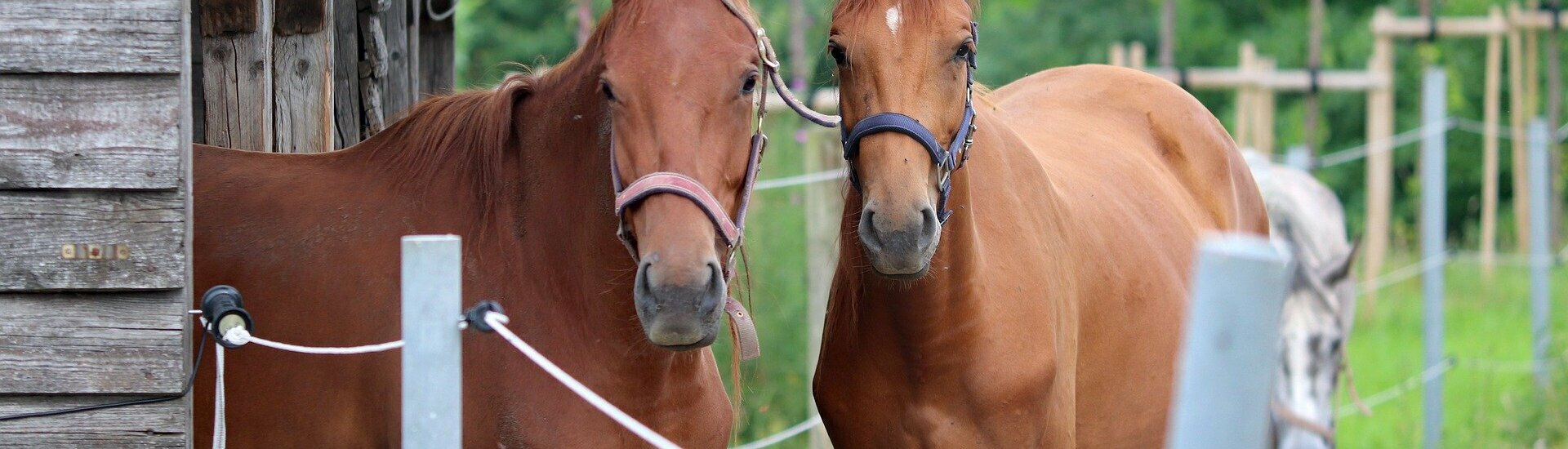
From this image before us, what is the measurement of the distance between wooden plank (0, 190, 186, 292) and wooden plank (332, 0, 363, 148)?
4.59ft

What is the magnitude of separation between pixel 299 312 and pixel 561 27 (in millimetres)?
12632

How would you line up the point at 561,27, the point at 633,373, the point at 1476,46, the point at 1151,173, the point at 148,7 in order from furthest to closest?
the point at 1476,46
the point at 561,27
the point at 1151,173
the point at 633,373
the point at 148,7

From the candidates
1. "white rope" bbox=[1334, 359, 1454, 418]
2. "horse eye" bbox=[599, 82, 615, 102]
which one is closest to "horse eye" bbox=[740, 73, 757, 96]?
"horse eye" bbox=[599, 82, 615, 102]

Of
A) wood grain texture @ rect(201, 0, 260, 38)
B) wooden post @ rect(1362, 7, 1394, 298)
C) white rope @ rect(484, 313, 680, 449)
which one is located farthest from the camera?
wooden post @ rect(1362, 7, 1394, 298)

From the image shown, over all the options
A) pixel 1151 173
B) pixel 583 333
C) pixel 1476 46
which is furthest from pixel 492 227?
pixel 1476 46

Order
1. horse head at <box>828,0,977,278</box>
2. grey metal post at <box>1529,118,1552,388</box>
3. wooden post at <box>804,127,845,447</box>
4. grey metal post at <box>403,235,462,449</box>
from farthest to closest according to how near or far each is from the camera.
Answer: grey metal post at <box>1529,118,1552,388</box> < wooden post at <box>804,127,845,447</box> < horse head at <box>828,0,977,278</box> < grey metal post at <box>403,235,462,449</box>

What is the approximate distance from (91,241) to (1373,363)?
335 inches

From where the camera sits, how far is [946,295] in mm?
2896

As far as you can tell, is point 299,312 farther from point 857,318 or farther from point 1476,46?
point 1476,46

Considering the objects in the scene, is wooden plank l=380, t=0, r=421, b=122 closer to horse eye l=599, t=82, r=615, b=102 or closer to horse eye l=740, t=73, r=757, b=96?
horse eye l=599, t=82, r=615, b=102

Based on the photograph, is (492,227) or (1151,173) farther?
(1151,173)

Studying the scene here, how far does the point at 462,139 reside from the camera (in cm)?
271

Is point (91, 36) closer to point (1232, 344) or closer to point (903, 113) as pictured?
point (903, 113)

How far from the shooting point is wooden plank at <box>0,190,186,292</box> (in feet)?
7.27
